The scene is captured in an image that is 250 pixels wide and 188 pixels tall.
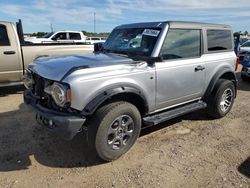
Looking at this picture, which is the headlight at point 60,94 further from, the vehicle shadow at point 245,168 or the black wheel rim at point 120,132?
the vehicle shadow at point 245,168

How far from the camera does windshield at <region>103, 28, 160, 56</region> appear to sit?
4.39 metres

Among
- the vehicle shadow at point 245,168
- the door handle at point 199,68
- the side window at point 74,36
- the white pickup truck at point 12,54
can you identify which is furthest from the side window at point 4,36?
the side window at point 74,36

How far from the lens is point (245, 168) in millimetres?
A: 3771

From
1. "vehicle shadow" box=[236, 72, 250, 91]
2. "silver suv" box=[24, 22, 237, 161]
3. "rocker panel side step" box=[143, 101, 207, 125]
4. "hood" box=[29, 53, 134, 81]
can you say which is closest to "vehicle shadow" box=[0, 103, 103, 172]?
"silver suv" box=[24, 22, 237, 161]

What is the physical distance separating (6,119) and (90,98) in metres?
2.74

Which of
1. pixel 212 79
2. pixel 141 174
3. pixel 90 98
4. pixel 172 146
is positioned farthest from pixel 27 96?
pixel 212 79

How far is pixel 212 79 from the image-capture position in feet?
17.3

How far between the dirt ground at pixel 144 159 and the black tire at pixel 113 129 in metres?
0.18

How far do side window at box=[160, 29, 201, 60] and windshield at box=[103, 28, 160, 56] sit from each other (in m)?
0.21

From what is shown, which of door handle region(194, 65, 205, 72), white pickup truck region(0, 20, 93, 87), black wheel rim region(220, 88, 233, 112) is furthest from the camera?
white pickup truck region(0, 20, 93, 87)

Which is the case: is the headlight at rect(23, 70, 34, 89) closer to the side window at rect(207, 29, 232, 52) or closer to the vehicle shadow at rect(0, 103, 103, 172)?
the vehicle shadow at rect(0, 103, 103, 172)

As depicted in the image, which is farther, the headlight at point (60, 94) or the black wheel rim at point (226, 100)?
the black wheel rim at point (226, 100)

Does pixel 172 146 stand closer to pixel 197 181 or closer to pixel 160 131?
pixel 160 131

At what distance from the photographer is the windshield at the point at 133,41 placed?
14.4 ft
